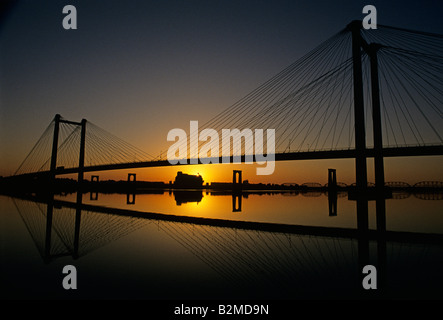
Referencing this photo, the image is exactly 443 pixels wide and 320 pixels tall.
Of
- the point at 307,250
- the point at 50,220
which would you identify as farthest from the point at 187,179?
the point at 307,250

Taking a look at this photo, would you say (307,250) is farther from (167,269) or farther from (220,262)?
(167,269)

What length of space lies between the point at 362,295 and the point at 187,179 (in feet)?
299

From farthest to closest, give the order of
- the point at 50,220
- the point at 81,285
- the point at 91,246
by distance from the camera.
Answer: the point at 50,220, the point at 91,246, the point at 81,285

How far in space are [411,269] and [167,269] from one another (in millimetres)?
4068

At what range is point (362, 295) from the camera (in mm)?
3715

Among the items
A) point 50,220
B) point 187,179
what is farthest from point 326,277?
point 187,179

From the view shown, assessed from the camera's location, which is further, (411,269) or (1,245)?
(1,245)

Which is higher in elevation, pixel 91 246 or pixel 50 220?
pixel 50 220

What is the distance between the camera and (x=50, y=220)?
37.5 feet

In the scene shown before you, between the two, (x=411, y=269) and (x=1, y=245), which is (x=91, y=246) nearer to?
(x=1, y=245)

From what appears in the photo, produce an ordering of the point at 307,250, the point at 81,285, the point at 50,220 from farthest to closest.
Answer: the point at 50,220, the point at 307,250, the point at 81,285
